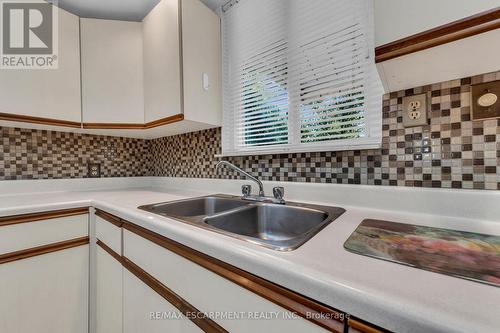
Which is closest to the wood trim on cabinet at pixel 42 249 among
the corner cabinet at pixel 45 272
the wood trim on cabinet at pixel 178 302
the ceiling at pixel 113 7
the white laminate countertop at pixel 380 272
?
the corner cabinet at pixel 45 272

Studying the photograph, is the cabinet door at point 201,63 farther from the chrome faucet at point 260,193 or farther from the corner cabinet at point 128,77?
the chrome faucet at point 260,193

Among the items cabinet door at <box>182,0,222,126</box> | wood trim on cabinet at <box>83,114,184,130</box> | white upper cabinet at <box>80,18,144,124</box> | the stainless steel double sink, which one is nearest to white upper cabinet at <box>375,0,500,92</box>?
the stainless steel double sink

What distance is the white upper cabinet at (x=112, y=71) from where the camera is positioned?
1.47 meters

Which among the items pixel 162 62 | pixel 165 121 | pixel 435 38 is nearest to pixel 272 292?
pixel 435 38

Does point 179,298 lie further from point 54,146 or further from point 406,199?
point 54,146

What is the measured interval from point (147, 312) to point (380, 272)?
84cm

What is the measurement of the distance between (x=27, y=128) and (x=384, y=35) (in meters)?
2.14

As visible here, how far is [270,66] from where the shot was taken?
131cm

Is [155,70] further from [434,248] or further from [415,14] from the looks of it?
[434,248]

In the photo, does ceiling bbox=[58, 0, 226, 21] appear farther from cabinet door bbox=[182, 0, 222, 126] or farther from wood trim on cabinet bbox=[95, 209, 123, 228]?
wood trim on cabinet bbox=[95, 209, 123, 228]

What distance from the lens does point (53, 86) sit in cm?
136

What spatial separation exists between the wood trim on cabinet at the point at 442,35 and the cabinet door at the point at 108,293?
4.25ft

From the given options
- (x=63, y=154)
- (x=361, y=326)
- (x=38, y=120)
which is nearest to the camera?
(x=361, y=326)

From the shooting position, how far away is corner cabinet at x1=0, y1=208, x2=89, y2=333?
1.01 metres
